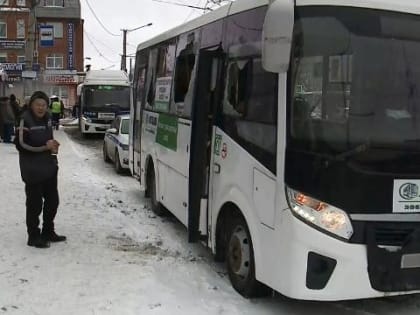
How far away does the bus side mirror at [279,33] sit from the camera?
425 cm

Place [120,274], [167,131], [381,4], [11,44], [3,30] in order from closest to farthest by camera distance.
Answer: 1. [381,4]
2. [120,274]
3. [167,131]
4. [11,44]
5. [3,30]

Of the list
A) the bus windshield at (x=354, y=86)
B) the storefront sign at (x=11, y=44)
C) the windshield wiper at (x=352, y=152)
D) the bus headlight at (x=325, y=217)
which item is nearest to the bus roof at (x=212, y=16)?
the bus windshield at (x=354, y=86)

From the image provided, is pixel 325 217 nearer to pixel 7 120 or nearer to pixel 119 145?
pixel 119 145

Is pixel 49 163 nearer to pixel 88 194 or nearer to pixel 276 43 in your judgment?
pixel 276 43

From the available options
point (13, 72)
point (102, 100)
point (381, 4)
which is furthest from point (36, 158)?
point (13, 72)

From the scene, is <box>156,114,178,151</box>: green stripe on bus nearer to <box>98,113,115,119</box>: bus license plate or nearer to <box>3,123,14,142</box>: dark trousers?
<box>3,123,14,142</box>: dark trousers

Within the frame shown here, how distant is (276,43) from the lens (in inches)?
168

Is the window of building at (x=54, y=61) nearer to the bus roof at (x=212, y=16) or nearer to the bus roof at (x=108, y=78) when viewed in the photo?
the bus roof at (x=108, y=78)

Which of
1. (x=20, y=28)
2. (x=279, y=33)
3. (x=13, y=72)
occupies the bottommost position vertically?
(x=279, y=33)

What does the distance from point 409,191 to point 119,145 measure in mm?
10666

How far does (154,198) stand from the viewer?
917 centimetres

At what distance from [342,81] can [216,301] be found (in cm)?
218

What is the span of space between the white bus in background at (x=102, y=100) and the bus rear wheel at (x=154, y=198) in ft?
53.8

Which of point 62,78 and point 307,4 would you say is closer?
point 307,4
